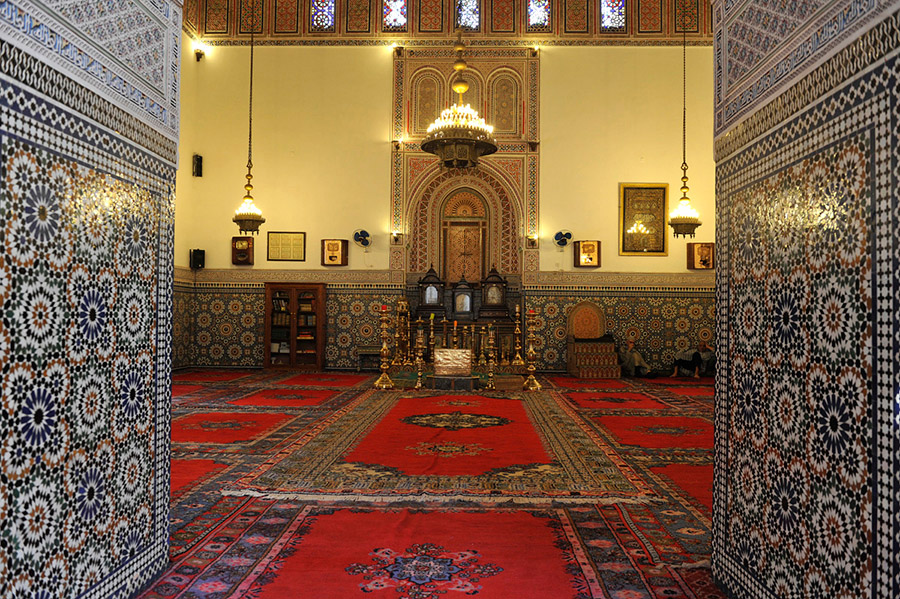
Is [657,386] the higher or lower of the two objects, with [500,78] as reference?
lower

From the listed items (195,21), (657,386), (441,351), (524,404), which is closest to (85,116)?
(524,404)

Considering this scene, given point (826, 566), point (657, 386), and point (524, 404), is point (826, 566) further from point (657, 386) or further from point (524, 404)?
point (657, 386)

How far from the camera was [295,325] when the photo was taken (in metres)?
10.2

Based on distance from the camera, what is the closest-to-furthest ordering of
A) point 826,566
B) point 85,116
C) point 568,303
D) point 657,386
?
point 826,566, point 85,116, point 657,386, point 568,303

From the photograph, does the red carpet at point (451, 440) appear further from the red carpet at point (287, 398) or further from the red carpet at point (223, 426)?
the red carpet at point (287, 398)

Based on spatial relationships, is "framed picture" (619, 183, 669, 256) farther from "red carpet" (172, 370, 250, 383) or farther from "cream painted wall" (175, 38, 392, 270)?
"red carpet" (172, 370, 250, 383)

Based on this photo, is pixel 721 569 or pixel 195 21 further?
pixel 195 21

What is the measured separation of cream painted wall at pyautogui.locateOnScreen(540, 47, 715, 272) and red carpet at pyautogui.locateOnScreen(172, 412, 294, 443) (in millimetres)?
5747

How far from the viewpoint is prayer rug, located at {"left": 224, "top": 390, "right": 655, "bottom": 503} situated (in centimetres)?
309

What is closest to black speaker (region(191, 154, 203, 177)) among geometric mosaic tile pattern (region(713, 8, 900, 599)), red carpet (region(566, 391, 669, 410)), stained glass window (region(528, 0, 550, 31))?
stained glass window (region(528, 0, 550, 31))

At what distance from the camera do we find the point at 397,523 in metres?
2.60

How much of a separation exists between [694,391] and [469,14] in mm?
6493

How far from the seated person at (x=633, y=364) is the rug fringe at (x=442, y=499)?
689cm

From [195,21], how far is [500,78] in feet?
15.6
